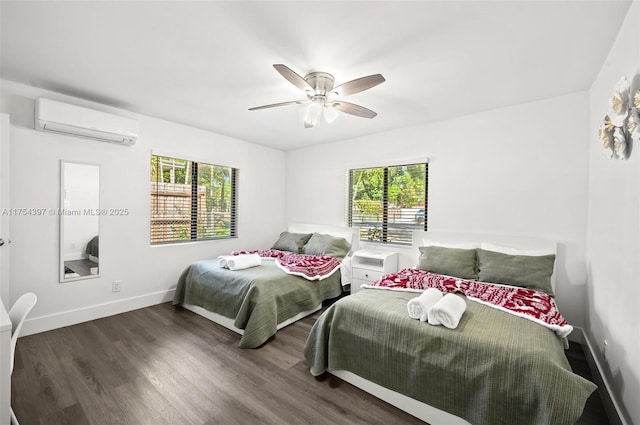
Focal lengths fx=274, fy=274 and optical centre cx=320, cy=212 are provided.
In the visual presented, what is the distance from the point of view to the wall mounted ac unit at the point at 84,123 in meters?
2.59

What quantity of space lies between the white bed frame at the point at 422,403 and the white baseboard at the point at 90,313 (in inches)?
104

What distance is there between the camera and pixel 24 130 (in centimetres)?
264

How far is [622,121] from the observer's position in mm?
1581

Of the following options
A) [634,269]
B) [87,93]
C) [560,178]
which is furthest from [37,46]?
[560,178]

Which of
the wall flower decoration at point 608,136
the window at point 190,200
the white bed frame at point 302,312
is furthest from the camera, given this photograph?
the window at point 190,200

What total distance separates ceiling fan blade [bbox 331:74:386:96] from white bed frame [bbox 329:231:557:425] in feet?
6.95

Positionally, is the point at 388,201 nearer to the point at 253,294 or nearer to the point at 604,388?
the point at 253,294

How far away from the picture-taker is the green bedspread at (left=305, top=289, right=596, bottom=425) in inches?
53.4

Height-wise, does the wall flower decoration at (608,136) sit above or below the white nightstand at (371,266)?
above

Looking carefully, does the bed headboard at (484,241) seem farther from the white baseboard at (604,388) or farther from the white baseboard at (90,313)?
the white baseboard at (90,313)

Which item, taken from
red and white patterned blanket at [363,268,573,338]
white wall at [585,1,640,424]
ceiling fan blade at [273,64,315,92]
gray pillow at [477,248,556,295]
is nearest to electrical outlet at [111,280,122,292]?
red and white patterned blanket at [363,268,573,338]

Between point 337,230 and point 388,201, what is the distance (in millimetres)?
917

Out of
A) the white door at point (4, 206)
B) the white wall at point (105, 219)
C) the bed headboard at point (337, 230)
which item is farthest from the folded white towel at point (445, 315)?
the white door at point (4, 206)

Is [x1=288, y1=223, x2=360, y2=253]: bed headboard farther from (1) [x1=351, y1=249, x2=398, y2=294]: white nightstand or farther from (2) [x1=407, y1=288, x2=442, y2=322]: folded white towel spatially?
(2) [x1=407, y1=288, x2=442, y2=322]: folded white towel
